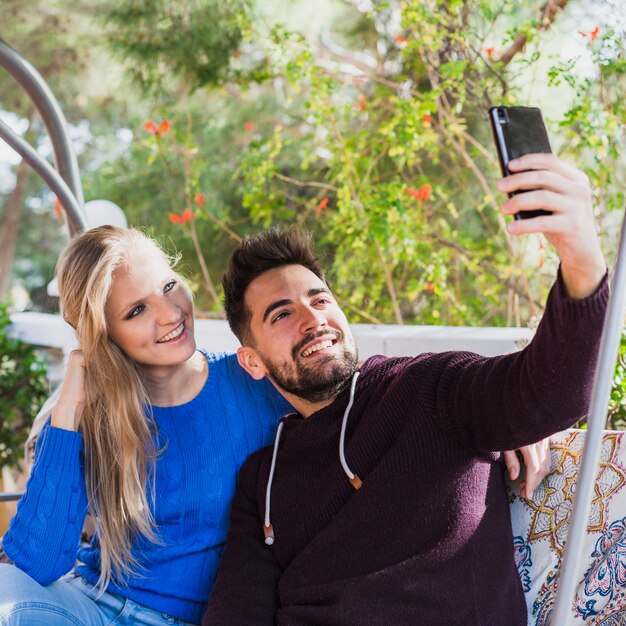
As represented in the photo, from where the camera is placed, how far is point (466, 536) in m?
1.46

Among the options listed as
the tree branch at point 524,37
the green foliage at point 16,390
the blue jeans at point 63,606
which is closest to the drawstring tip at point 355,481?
the blue jeans at point 63,606

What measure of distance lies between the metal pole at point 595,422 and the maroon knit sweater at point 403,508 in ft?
0.98

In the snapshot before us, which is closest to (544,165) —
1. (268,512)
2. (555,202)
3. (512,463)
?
(555,202)

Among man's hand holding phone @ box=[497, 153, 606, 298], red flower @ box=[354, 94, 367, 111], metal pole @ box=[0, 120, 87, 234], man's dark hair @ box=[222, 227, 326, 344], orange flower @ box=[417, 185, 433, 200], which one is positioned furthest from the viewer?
red flower @ box=[354, 94, 367, 111]

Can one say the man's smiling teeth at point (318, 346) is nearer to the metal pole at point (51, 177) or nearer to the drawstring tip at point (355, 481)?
the drawstring tip at point (355, 481)

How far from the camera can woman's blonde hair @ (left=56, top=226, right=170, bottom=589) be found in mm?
1842

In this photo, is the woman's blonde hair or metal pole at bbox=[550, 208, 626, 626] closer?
metal pole at bbox=[550, 208, 626, 626]

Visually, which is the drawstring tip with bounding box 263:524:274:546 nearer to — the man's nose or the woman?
the woman

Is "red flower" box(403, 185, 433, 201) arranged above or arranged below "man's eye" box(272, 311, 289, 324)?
above

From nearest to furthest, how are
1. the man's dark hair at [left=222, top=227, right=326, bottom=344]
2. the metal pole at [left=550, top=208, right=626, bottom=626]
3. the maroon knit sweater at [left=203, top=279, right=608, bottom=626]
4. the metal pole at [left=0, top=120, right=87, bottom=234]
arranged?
the metal pole at [left=550, top=208, right=626, bottom=626] → the maroon knit sweater at [left=203, top=279, right=608, bottom=626] → the man's dark hair at [left=222, top=227, right=326, bottom=344] → the metal pole at [left=0, top=120, right=87, bottom=234]

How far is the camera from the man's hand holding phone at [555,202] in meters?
1.04

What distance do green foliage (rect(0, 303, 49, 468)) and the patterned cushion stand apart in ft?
8.95

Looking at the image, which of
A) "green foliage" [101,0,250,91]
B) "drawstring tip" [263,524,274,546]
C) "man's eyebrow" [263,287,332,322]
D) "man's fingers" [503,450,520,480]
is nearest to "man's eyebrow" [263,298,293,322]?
"man's eyebrow" [263,287,332,322]

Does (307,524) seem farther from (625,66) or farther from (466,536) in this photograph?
(625,66)
